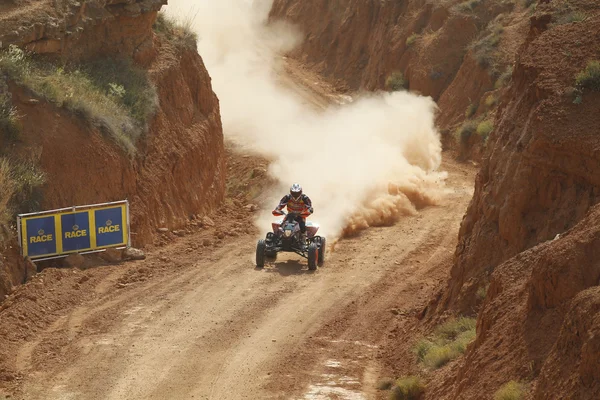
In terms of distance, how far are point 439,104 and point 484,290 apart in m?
26.6

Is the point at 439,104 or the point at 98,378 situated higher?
the point at 439,104

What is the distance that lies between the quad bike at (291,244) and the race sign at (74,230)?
9.93 feet

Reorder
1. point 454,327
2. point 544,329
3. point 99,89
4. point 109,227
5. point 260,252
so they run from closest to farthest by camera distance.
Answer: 1. point 544,329
2. point 454,327
3. point 109,227
4. point 260,252
5. point 99,89

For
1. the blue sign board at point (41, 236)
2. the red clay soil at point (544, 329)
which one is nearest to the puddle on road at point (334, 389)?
the red clay soil at point (544, 329)

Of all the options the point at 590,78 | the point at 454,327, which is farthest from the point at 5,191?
the point at 590,78

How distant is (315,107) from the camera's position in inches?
1672

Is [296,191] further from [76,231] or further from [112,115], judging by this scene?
[112,115]

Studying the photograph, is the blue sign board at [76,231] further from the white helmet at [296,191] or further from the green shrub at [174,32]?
the green shrub at [174,32]

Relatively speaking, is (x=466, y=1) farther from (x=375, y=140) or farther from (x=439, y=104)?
(x=375, y=140)

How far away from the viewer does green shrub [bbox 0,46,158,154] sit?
73.4ft

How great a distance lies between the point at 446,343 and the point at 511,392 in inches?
196

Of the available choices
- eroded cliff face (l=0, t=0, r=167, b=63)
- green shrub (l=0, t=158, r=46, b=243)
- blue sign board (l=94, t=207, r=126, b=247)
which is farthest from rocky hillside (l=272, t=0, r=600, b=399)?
eroded cliff face (l=0, t=0, r=167, b=63)

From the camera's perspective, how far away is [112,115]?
24000 mm

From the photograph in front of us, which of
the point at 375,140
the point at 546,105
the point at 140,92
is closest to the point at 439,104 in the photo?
the point at 375,140
